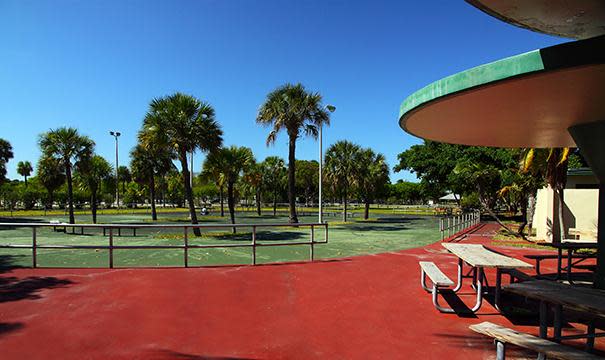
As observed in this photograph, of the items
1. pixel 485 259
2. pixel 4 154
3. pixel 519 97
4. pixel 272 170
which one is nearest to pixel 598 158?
pixel 485 259

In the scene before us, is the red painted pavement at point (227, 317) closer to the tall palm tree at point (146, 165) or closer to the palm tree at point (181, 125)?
the palm tree at point (181, 125)

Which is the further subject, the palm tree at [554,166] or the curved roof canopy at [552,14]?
the palm tree at [554,166]

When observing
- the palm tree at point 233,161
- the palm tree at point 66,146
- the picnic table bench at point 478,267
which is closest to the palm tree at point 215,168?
the palm tree at point 233,161

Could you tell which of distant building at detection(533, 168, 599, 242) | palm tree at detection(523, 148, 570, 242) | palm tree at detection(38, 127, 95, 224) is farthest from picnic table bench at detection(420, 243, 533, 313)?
palm tree at detection(38, 127, 95, 224)

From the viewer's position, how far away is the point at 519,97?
4.19m

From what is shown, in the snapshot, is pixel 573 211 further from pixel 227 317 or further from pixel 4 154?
pixel 4 154

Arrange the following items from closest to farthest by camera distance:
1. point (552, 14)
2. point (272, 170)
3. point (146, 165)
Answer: point (552, 14), point (146, 165), point (272, 170)

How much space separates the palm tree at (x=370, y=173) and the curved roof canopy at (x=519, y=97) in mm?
23389

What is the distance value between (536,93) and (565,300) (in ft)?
7.40

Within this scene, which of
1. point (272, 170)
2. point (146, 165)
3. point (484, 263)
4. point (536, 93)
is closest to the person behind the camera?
point (536, 93)

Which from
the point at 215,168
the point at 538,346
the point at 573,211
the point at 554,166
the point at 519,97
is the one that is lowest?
the point at 538,346

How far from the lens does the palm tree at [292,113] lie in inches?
864

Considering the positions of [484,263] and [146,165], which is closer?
[484,263]

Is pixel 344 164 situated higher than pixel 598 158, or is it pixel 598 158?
pixel 344 164
